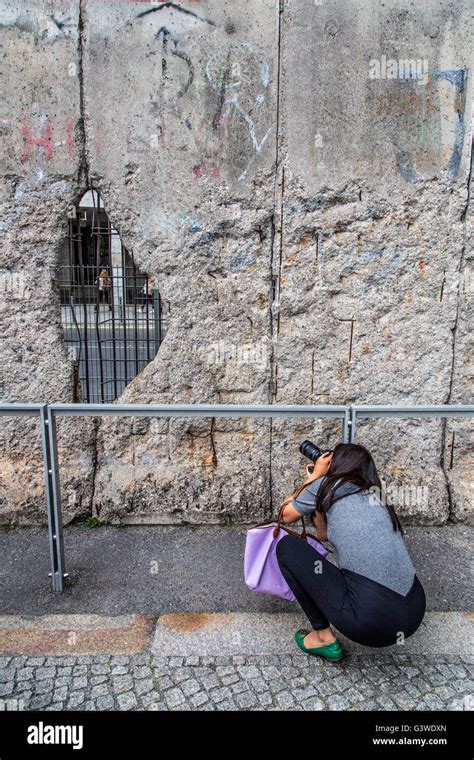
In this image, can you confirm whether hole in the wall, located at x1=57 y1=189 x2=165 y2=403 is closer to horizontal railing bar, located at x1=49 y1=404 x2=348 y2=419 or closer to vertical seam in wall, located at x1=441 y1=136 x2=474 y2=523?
horizontal railing bar, located at x1=49 y1=404 x2=348 y2=419

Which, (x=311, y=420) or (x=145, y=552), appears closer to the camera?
(x=145, y=552)

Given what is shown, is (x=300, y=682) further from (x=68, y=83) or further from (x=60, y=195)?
(x=68, y=83)

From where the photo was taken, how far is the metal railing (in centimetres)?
292

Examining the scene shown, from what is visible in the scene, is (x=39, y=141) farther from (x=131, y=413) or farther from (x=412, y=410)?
(x=412, y=410)

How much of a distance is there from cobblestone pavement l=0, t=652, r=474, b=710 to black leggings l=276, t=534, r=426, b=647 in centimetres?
22

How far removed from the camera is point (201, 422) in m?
3.83

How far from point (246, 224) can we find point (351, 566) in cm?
233

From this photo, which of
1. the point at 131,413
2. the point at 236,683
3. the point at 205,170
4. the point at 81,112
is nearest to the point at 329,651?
the point at 236,683

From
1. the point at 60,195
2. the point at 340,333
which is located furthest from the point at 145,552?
the point at 60,195

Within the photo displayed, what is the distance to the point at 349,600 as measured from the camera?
2363 mm

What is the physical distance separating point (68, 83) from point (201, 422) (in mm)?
2461

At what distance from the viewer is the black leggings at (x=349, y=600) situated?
7.53ft

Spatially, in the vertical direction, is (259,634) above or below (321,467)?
below

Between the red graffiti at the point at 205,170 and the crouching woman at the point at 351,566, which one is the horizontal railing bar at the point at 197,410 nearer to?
the crouching woman at the point at 351,566
